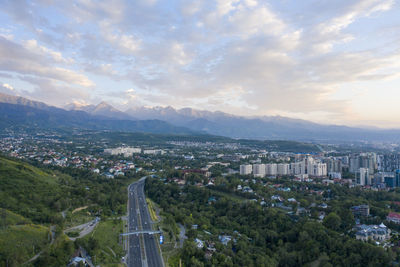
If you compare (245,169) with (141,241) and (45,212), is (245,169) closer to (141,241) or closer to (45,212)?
(141,241)

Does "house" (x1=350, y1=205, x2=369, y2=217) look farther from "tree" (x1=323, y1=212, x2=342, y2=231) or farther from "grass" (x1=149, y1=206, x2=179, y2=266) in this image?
"grass" (x1=149, y1=206, x2=179, y2=266)

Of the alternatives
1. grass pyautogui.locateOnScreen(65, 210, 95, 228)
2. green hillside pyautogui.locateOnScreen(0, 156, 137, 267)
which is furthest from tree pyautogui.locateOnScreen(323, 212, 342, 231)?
grass pyautogui.locateOnScreen(65, 210, 95, 228)

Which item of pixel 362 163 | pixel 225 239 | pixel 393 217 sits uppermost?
pixel 362 163

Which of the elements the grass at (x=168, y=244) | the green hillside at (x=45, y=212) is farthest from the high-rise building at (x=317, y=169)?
the grass at (x=168, y=244)

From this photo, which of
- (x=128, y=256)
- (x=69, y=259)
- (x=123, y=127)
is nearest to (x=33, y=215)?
(x=69, y=259)

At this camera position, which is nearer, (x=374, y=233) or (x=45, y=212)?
(x=374, y=233)

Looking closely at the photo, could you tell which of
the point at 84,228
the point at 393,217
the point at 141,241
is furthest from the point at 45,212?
the point at 393,217

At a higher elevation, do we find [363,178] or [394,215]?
[363,178]
